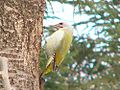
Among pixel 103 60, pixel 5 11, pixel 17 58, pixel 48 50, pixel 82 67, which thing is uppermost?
pixel 5 11

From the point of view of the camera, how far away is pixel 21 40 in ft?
8.50

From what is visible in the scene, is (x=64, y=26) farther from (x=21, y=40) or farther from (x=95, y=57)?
(x=95, y=57)

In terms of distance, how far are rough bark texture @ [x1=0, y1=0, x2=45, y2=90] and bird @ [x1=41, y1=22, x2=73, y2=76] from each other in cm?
54

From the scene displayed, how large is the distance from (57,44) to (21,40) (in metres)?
0.74

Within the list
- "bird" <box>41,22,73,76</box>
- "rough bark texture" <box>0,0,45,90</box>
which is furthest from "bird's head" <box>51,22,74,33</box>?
"rough bark texture" <box>0,0,45,90</box>

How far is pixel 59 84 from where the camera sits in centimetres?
809

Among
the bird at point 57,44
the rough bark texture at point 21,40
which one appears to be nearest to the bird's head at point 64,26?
the bird at point 57,44

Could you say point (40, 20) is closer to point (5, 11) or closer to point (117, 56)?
point (5, 11)

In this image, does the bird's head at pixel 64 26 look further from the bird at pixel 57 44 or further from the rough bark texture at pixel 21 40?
the rough bark texture at pixel 21 40

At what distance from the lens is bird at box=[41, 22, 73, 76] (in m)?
3.26

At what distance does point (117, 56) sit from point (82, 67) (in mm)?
1682

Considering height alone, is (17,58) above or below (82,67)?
above

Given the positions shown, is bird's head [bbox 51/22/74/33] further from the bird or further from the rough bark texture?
the rough bark texture

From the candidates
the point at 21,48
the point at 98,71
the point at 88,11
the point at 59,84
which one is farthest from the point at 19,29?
the point at 98,71
